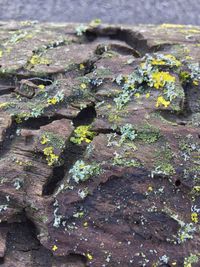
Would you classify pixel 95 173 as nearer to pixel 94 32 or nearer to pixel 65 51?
pixel 65 51

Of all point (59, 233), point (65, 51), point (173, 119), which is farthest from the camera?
point (65, 51)

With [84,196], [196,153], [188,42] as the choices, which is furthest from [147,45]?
[84,196]

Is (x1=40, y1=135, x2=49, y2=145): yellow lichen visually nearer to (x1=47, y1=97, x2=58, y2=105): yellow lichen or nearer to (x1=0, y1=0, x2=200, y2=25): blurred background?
(x1=47, y1=97, x2=58, y2=105): yellow lichen

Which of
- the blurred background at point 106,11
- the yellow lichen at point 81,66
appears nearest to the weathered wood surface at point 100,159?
the yellow lichen at point 81,66

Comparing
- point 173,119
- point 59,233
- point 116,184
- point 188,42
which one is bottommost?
point 59,233

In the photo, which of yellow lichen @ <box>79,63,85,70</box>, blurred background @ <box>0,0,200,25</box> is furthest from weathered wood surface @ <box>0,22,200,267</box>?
blurred background @ <box>0,0,200,25</box>

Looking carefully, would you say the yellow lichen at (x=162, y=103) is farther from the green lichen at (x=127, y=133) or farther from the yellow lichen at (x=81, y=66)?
the yellow lichen at (x=81, y=66)

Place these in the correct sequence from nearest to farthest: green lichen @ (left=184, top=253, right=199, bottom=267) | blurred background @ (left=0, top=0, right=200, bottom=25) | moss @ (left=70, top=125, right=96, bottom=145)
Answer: green lichen @ (left=184, top=253, right=199, bottom=267) → moss @ (left=70, top=125, right=96, bottom=145) → blurred background @ (left=0, top=0, right=200, bottom=25)
